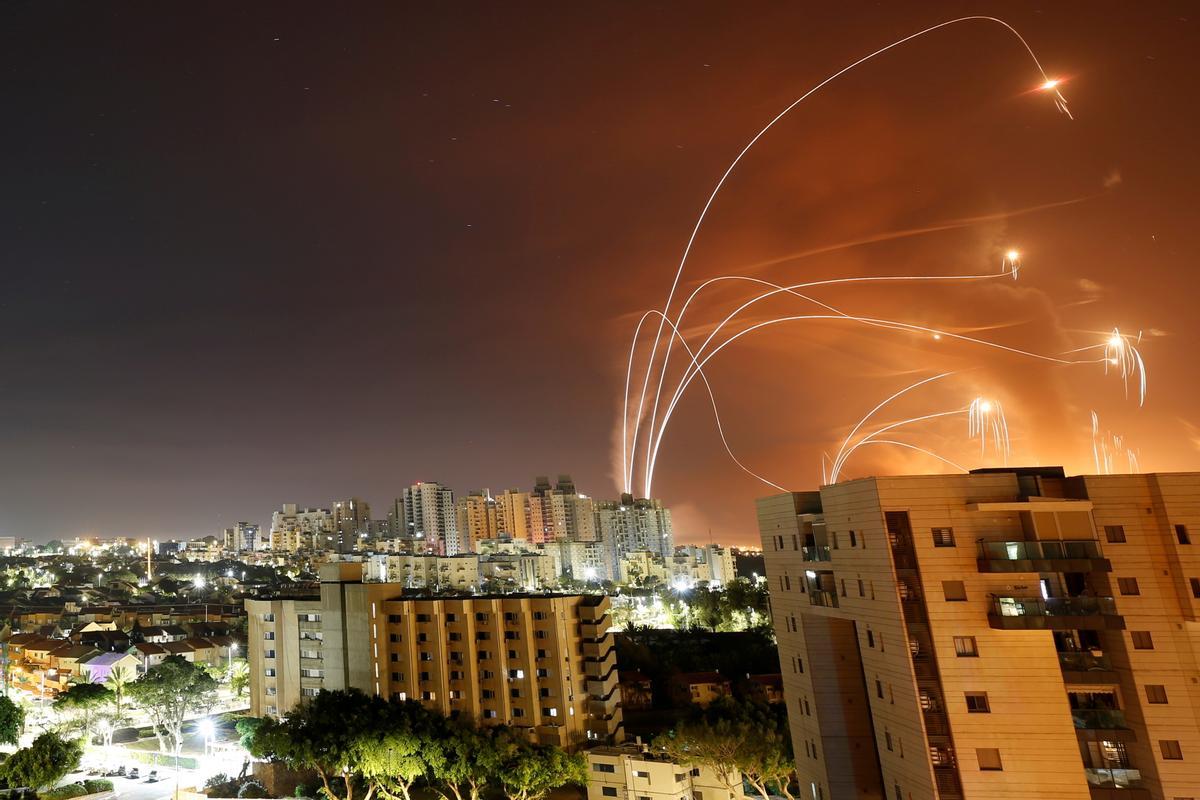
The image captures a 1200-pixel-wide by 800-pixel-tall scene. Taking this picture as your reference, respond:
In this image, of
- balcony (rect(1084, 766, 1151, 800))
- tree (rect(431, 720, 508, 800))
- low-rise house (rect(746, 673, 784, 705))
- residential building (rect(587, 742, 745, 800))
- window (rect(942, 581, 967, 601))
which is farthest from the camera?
low-rise house (rect(746, 673, 784, 705))

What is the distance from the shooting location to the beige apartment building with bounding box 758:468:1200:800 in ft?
40.7

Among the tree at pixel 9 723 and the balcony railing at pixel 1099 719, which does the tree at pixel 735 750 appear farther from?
the tree at pixel 9 723

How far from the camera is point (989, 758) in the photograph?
12648 mm

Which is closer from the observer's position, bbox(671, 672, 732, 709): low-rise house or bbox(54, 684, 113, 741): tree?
bbox(54, 684, 113, 741): tree

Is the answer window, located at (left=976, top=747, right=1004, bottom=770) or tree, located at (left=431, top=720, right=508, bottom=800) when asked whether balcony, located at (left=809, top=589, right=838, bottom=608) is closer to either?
window, located at (left=976, top=747, right=1004, bottom=770)

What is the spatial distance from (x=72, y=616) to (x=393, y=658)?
4354cm

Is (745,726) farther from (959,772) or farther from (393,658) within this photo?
(393,658)

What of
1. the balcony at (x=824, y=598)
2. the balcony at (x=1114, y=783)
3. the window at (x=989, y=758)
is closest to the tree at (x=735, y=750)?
the balcony at (x=824, y=598)

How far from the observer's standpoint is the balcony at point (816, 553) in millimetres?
16234

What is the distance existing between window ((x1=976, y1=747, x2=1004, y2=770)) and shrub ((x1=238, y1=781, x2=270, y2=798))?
24.2m

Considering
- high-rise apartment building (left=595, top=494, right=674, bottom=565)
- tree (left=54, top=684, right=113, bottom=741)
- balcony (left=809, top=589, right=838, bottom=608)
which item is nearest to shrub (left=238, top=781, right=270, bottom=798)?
tree (left=54, top=684, right=113, bottom=741)

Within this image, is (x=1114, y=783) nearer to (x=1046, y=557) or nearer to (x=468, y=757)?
(x=1046, y=557)

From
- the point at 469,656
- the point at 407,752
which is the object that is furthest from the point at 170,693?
the point at 407,752

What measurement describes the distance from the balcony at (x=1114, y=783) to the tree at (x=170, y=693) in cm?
3102
